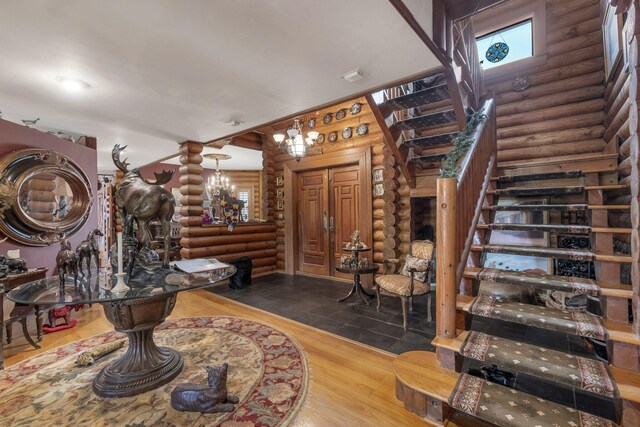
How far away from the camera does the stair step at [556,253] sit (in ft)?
6.29

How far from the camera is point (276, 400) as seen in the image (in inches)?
72.3

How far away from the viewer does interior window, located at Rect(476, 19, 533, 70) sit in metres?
4.12

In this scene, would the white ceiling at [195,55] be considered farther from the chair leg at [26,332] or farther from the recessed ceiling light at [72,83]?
the chair leg at [26,332]

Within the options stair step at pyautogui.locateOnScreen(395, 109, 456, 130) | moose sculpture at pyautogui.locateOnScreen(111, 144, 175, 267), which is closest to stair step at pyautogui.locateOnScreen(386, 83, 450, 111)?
stair step at pyautogui.locateOnScreen(395, 109, 456, 130)

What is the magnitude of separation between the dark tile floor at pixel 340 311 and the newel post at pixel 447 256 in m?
0.79

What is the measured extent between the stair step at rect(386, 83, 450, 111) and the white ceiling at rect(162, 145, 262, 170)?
13.5 ft

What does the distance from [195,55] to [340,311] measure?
3157mm

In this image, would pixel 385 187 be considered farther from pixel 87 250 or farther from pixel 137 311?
pixel 87 250

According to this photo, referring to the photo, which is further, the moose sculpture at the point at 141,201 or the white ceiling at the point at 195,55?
the moose sculpture at the point at 141,201

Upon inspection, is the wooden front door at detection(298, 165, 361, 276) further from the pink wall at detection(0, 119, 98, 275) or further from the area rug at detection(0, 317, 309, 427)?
the pink wall at detection(0, 119, 98, 275)

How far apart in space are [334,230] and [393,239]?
1.36 m

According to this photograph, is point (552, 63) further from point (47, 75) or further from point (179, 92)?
point (47, 75)

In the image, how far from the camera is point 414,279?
3.25m

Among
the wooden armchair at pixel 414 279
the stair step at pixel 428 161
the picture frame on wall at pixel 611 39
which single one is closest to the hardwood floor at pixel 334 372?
the wooden armchair at pixel 414 279
